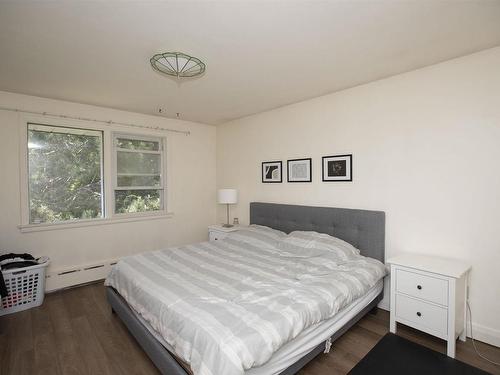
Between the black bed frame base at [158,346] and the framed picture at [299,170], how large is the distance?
63.1 inches

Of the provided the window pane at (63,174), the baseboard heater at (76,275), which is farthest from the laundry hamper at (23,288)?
the window pane at (63,174)

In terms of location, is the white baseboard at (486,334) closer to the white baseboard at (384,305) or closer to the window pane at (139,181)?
the white baseboard at (384,305)

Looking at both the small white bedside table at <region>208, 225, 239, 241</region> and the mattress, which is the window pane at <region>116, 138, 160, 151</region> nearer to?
the small white bedside table at <region>208, 225, 239, 241</region>

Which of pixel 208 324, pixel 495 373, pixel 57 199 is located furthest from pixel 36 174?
pixel 495 373

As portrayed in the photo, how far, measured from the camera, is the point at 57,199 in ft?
11.0

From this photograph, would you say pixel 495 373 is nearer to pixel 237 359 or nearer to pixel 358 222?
pixel 358 222

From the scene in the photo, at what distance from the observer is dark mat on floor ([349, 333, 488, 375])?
182 centimetres

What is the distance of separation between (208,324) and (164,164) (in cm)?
324

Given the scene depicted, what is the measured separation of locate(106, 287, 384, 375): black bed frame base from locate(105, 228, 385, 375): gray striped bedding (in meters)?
0.12

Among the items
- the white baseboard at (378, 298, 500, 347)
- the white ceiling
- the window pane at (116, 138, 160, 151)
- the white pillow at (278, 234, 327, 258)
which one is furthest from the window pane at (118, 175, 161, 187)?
the white baseboard at (378, 298, 500, 347)

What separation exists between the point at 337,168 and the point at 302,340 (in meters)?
A: 1.98

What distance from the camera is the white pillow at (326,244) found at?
8.34 feet

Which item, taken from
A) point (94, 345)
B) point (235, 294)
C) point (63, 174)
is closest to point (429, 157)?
point (235, 294)

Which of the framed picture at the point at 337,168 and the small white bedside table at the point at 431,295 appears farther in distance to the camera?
the framed picture at the point at 337,168
